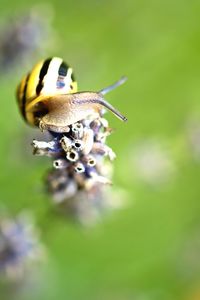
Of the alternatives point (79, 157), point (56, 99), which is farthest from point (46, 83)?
point (79, 157)

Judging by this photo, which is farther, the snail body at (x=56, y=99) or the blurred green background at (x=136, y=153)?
the blurred green background at (x=136, y=153)

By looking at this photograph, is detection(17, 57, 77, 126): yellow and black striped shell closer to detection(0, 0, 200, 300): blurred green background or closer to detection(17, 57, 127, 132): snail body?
detection(17, 57, 127, 132): snail body

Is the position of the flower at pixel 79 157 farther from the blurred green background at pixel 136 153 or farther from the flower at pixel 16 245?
the blurred green background at pixel 136 153

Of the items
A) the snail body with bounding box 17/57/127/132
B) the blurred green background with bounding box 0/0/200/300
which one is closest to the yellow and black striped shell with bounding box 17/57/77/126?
the snail body with bounding box 17/57/127/132

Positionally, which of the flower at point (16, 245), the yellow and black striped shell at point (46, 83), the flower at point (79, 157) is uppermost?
the flower at point (16, 245)

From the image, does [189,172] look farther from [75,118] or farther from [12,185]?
[75,118]

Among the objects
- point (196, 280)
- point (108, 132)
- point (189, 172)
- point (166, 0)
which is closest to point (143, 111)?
point (189, 172)

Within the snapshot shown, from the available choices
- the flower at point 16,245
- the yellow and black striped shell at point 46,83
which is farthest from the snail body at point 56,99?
the flower at point 16,245
